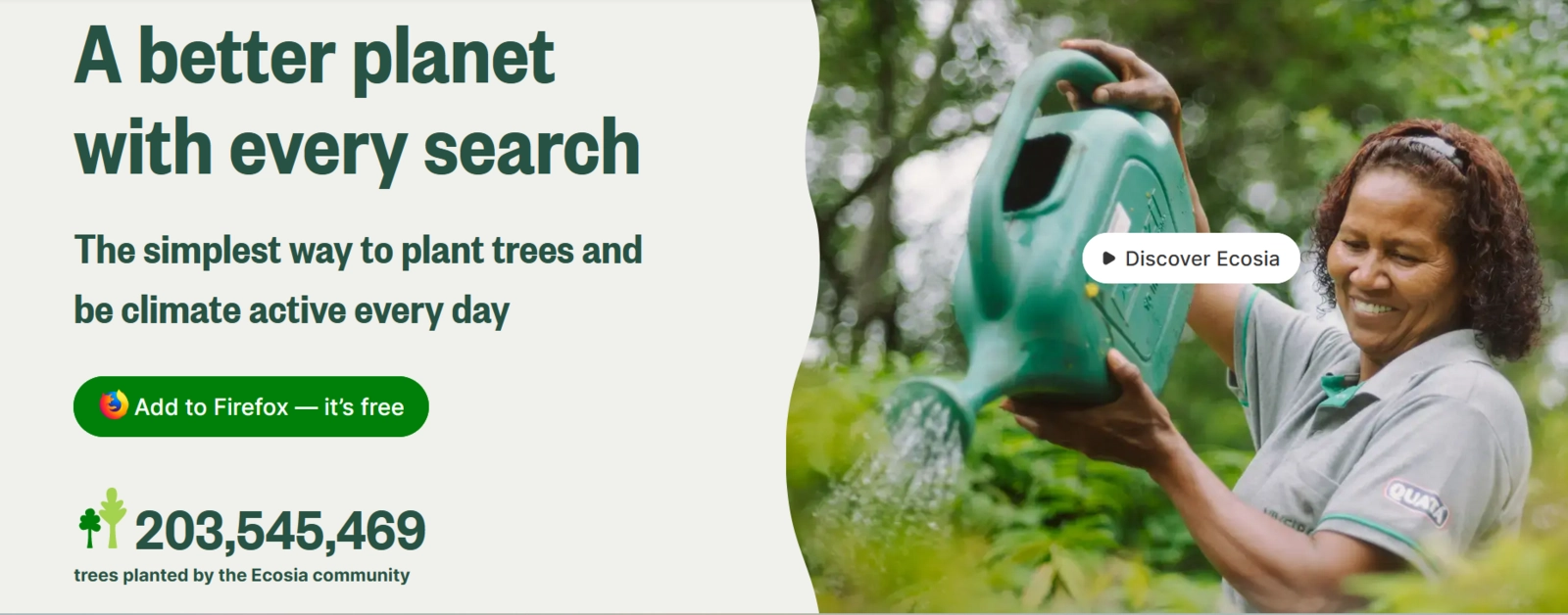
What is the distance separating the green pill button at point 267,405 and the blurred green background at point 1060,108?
629 mm

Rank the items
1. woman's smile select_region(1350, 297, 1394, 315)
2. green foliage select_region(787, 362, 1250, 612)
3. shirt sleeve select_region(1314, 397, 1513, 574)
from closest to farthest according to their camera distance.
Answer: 1. shirt sleeve select_region(1314, 397, 1513, 574)
2. woman's smile select_region(1350, 297, 1394, 315)
3. green foliage select_region(787, 362, 1250, 612)

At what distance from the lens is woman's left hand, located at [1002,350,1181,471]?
191cm

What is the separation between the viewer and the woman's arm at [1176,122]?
2.06 metres

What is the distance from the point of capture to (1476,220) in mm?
1933

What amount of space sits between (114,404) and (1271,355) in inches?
71.9

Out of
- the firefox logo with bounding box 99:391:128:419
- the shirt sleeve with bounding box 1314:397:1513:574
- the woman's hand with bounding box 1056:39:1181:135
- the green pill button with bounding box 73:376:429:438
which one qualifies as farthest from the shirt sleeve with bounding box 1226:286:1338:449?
the firefox logo with bounding box 99:391:128:419

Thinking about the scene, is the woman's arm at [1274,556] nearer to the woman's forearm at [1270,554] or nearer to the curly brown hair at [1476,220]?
the woman's forearm at [1270,554]

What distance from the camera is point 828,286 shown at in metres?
2.31

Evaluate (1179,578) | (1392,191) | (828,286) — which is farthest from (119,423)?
(1392,191)

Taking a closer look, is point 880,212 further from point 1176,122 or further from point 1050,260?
point 1050,260

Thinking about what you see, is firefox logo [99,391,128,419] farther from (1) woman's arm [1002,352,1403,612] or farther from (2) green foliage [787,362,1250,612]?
(1) woman's arm [1002,352,1403,612]

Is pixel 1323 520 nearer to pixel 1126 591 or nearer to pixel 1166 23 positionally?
pixel 1126 591

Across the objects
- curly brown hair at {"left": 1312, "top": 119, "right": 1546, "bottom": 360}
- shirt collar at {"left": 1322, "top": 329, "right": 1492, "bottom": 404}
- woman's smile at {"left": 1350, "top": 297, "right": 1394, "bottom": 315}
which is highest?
curly brown hair at {"left": 1312, "top": 119, "right": 1546, "bottom": 360}

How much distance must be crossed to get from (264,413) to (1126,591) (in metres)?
1.39
